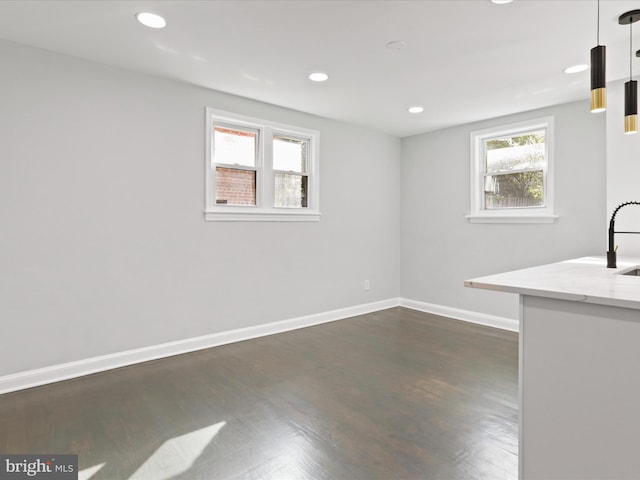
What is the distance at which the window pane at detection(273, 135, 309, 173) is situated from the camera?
14.2ft

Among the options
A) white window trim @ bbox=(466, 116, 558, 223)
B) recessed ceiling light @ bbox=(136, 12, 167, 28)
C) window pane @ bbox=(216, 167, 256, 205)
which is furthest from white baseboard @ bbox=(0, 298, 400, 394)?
recessed ceiling light @ bbox=(136, 12, 167, 28)

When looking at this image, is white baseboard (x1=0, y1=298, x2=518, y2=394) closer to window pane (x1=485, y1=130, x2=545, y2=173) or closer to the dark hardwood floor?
the dark hardwood floor

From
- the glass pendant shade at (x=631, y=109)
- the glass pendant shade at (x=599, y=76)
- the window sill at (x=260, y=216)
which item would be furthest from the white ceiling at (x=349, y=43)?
the window sill at (x=260, y=216)

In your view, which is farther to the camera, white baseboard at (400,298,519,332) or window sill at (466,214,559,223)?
white baseboard at (400,298,519,332)

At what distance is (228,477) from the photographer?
179cm

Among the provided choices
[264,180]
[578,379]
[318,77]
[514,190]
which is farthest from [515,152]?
[578,379]

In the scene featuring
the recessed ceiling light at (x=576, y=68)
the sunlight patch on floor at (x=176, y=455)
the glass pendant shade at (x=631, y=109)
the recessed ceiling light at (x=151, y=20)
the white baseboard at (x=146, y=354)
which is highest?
the recessed ceiling light at (x=576, y=68)

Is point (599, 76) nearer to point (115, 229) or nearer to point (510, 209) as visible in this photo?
point (510, 209)

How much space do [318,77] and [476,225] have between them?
2802 mm

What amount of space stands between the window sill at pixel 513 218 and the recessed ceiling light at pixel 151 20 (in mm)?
3977

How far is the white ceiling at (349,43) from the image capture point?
230 cm

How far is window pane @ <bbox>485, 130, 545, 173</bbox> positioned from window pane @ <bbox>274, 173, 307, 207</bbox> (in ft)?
7.84

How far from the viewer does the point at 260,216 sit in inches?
160

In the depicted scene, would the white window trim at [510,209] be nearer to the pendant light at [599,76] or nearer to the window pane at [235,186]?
the pendant light at [599,76]
